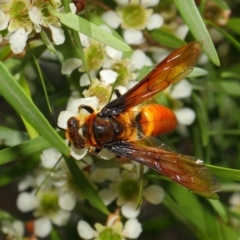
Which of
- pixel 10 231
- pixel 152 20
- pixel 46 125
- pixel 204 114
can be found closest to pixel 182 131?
pixel 204 114

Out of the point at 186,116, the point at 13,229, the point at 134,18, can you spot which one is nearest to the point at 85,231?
the point at 13,229

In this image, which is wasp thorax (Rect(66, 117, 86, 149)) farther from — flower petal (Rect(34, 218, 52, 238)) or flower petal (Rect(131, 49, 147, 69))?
flower petal (Rect(34, 218, 52, 238))

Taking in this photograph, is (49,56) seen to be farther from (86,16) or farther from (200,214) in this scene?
(200,214)

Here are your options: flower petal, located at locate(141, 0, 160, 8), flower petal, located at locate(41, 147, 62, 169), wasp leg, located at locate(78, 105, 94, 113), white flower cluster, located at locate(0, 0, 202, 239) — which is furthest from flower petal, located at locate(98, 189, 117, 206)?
flower petal, located at locate(141, 0, 160, 8)

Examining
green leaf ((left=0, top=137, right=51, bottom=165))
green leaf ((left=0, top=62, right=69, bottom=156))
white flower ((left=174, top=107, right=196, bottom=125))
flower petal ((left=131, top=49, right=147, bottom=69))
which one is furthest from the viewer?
white flower ((left=174, top=107, right=196, bottom=125))

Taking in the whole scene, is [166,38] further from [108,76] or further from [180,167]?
[180,167]

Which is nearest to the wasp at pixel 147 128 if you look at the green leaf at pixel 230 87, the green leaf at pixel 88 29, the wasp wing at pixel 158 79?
the wasp wing at pixel 158 79
